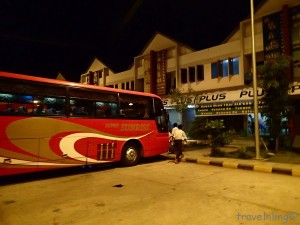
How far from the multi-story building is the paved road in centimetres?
1026

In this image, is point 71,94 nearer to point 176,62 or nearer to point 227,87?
point 227,87

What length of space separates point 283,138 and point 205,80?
10331mm

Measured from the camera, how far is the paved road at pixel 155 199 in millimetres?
4715

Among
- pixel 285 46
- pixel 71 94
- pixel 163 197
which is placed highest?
pixel 285 46

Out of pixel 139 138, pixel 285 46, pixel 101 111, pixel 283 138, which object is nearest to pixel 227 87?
pixel 285 46

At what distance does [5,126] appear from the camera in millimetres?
7461

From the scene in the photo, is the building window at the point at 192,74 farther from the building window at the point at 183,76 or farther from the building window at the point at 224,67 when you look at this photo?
the building window at the point at 224,67

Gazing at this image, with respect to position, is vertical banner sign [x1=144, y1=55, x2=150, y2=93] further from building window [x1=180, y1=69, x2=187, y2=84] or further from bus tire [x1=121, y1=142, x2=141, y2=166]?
bus tire [x1=121, y1=142, x2=141, y2=166]

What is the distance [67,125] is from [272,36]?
15331mm

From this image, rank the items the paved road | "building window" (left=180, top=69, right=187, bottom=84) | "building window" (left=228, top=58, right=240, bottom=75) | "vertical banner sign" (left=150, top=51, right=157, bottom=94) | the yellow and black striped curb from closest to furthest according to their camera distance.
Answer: the paved road < the yellow and black striped curb < "building window" (left=228, top=58, right=240, bottom=75) < "building window" (left=180, top=69, right=187, bottom=84) < "vertical banner sign" (left=150, top=51, right=157, bottom=94)

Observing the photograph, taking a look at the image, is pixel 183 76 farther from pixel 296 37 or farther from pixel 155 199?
pixel 155 199

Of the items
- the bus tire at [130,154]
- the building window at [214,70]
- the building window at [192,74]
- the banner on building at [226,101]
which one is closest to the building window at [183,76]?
the building window at [192,74]

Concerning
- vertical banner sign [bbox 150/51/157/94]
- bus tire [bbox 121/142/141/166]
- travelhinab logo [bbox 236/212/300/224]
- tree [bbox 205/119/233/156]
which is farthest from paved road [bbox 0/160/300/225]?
vertical banner sign [bbox 150/51/157/94]

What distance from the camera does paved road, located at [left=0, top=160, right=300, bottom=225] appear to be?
471 centimetres
